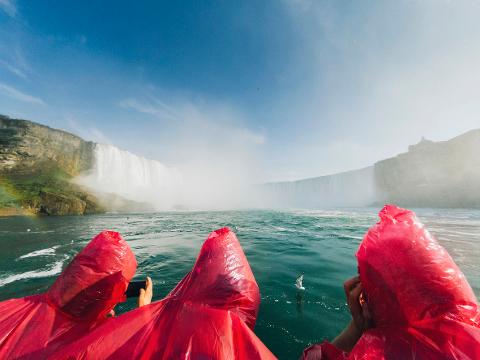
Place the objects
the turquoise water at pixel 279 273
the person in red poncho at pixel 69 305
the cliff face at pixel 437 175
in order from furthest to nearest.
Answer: the cliff face at pixel 437 175
the turquoise water at pixel 279 273
the person in red poncho at pixel 69 305

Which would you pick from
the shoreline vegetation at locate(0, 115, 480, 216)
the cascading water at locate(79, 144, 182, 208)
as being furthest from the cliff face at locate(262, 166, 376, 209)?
the cascading water at locate(79, 144, 182, 208)

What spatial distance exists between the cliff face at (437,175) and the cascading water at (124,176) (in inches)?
2905

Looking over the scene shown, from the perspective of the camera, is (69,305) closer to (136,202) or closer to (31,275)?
(31,275)

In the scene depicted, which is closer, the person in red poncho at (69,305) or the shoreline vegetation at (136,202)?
the person in red poncho at (69,305)

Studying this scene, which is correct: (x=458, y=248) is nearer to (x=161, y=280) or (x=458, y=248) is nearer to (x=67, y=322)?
(x=161, y=280)

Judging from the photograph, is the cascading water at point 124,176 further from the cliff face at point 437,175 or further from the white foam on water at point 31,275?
the cliff face at point 437,175

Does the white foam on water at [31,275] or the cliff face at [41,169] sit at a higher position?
the cliff face at [41,169]

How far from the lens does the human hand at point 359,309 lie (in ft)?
5.11

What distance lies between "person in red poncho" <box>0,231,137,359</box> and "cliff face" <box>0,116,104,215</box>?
38.9m

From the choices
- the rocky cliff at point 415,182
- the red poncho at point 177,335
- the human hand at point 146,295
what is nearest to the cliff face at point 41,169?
the human hand at point 146,295

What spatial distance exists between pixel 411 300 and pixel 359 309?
533mm

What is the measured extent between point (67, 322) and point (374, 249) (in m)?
2.96

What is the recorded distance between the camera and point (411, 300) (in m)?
1.19

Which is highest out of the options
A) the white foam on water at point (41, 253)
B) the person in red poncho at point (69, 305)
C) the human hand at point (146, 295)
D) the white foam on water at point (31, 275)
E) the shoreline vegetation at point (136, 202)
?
the shoreline vegetation at point (136, 202)
